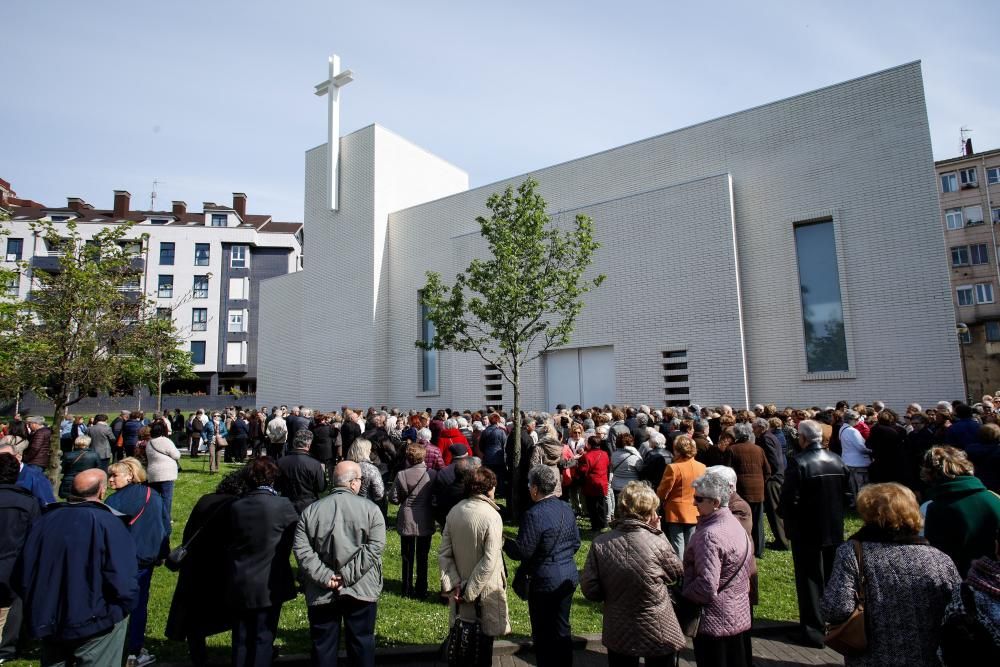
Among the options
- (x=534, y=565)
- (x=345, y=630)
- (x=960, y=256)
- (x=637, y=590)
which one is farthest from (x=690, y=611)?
(x=960, y=256)

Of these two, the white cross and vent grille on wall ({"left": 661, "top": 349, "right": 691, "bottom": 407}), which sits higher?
the white cross

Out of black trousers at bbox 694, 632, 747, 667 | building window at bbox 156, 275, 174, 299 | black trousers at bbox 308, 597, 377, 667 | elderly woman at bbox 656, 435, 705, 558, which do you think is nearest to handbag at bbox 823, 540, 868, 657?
black trousers at bbox 694, 632, 747, 667

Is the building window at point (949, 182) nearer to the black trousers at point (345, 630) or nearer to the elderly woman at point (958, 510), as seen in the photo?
the elderly woman at point (958, 510)

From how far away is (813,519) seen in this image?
5.48 meters

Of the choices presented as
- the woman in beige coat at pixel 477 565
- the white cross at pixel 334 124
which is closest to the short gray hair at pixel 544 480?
the woman in beige coat at pixel 477 565

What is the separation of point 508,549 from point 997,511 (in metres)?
3.10

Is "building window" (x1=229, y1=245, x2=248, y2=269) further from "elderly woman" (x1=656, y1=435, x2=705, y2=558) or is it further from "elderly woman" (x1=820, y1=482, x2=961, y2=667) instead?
"elderly woman" (x1=820, y1=482, x2=961, y2=667)

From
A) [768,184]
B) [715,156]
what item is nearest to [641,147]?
[715,156]

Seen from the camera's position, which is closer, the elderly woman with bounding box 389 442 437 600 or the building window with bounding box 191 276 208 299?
the elderly woman with bounding box 389 442 437 600

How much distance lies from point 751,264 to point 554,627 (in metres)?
14.7

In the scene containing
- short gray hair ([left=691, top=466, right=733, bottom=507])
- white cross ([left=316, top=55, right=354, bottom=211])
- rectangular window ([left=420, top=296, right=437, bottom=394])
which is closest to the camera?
short gray hair ([left=691, top=466, right=733, bottom=507])

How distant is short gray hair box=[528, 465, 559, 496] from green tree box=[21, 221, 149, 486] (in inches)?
452

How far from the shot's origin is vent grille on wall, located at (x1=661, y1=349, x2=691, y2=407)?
16828mm

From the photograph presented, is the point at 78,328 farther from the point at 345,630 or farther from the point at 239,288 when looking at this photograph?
the point at 239,288
